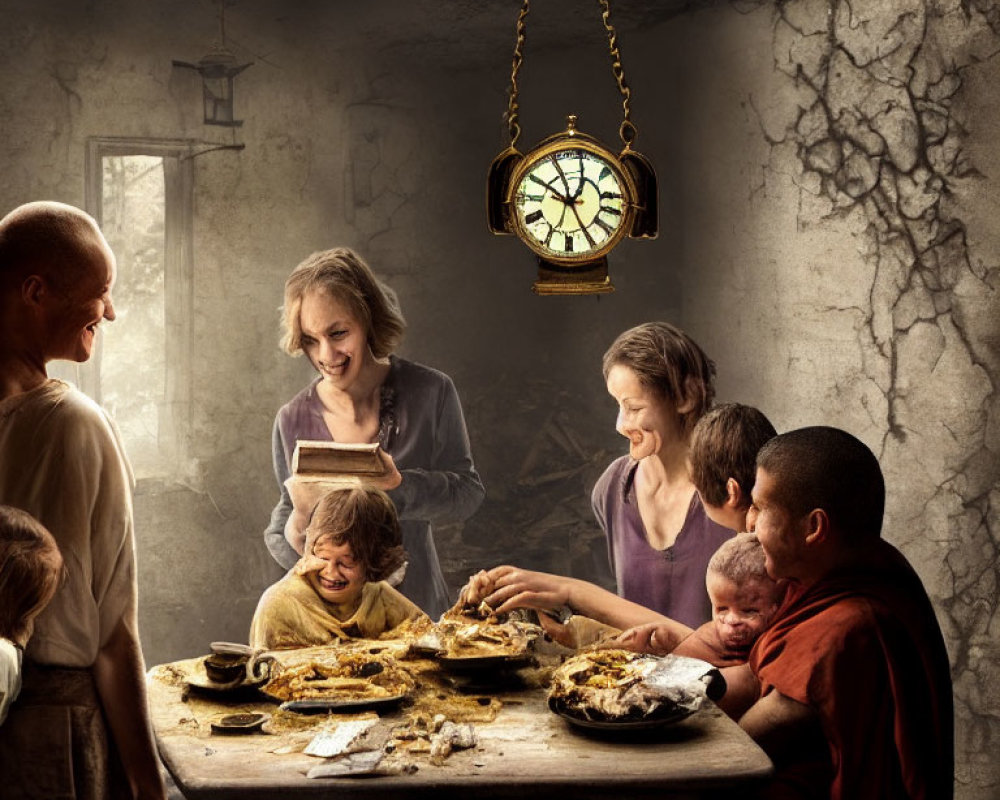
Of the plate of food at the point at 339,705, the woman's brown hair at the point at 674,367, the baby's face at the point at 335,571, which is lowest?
the plate of food at the point at 339,705

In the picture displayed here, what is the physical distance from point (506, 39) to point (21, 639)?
372 cm

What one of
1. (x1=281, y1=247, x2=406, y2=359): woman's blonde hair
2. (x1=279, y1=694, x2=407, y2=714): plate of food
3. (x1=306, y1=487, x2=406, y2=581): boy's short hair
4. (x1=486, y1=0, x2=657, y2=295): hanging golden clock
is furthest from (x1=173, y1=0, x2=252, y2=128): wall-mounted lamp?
(x1=279, y1=694, x2=407, y2=714): plate of food

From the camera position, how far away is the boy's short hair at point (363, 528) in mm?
5582

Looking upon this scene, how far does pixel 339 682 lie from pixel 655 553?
183 centimetres

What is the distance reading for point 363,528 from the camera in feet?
18.3

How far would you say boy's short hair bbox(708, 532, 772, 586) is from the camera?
5.06 metres

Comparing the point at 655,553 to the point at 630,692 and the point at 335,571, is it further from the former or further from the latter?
the point at 630,692

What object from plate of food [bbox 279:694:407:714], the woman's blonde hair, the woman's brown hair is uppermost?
the woman's blonde hair

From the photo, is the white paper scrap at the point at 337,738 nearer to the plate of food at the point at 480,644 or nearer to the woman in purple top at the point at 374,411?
the plate of food at the point at 480,644

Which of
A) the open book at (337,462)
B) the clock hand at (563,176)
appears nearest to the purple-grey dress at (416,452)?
the open book at (337,462)

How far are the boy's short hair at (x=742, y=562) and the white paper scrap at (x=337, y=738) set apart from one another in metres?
1.32

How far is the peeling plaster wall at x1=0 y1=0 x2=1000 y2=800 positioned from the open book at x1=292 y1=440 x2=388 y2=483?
1.67 ft

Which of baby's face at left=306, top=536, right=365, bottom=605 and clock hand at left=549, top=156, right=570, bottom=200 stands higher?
clock hand at left=549, top=156, right=570, bottom=200

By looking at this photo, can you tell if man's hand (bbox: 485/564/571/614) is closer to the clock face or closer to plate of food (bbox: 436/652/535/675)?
plate of food (bbox: 436/652/535/675)
